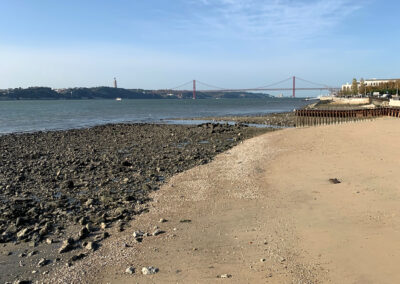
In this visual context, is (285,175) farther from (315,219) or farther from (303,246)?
(303,246)

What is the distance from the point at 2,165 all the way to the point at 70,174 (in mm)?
5594

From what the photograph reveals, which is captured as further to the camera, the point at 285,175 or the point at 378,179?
the point at 285,175

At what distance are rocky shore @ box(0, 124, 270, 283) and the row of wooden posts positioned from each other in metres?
25.0

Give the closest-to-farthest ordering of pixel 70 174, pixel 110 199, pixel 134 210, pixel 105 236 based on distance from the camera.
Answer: pixel 105 236 → pixel 134 210 → pixel 110 199 → pixel 70 174

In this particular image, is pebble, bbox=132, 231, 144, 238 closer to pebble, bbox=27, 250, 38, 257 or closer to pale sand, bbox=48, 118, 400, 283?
pale sand, bbox=48, 118, 400, 283

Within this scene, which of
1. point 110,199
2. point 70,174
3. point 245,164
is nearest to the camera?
point 110,199

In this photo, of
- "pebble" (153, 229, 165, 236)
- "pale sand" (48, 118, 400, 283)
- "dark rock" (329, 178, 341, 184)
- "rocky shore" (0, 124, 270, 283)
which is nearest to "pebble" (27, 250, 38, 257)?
"rocky shore" (0, 124, 270, 283)

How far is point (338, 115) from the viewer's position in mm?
51188

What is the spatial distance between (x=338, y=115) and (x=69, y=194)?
1870 inches

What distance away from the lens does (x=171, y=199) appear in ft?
38.7

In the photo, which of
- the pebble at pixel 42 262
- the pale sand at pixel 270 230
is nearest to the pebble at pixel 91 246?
the pale sand at pixel 270 230

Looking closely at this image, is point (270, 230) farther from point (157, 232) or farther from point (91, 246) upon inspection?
point (91, 246)

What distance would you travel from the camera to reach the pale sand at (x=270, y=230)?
667 centimetres

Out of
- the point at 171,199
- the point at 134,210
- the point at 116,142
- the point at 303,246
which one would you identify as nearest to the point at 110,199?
the point at 134,210
